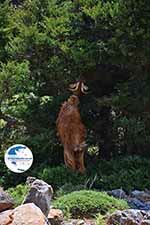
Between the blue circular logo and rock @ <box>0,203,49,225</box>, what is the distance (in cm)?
94

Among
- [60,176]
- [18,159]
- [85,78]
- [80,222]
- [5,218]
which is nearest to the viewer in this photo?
[5,218]

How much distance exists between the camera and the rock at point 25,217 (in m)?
4.25

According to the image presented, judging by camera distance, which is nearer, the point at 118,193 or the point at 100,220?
the point at 100,220

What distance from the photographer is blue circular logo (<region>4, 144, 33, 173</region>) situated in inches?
210

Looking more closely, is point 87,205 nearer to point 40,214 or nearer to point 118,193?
point 118,193

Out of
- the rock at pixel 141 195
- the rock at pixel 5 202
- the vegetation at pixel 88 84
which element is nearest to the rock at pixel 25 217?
the rock at pixel 5 202

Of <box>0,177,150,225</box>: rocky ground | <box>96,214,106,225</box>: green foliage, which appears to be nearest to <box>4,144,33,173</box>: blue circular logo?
<box>0,177,150,225</box>: rocky ground

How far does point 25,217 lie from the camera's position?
4.27 metres

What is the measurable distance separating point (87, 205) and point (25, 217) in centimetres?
164

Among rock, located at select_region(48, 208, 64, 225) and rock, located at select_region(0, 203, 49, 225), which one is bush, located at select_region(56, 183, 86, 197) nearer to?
rock, located at select_region(48, 208, 64, 225)

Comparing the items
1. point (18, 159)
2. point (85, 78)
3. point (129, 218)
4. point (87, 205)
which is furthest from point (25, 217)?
point (85, 78)

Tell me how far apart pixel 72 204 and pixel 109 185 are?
5.63 ft

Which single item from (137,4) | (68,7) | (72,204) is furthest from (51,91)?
(72,204)

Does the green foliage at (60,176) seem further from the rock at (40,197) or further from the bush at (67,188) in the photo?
the rock at (40,197)
